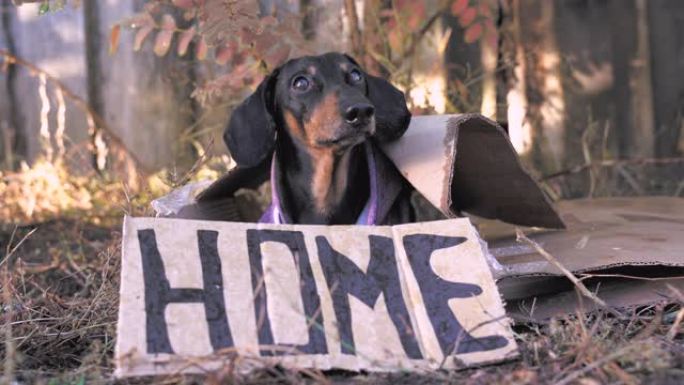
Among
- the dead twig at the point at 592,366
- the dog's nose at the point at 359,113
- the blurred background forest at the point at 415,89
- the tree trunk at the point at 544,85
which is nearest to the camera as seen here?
the dead twig at the point at 592,366

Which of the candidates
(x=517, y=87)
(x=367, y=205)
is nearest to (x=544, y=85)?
(x=517, y=87)

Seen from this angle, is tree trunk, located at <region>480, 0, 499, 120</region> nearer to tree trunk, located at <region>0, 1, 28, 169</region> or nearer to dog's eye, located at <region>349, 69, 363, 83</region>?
dog's eye, located at <region>349, 69, 363, 83</region>

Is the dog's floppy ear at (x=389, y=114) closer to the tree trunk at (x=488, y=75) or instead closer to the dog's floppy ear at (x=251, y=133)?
the dog's floppy ear at (x=251, y=133)

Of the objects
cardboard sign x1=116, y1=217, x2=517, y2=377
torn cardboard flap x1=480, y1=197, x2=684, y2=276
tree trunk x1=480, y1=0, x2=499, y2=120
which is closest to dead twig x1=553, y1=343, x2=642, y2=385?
Result: cardboard sign x1=116, y1=217, x2=517, y2=377

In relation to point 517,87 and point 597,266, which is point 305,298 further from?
point 517,87

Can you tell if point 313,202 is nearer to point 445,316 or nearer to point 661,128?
point 445,316

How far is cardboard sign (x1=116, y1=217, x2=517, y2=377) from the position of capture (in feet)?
6.47

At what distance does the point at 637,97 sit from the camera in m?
4.75

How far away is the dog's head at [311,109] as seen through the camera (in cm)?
275

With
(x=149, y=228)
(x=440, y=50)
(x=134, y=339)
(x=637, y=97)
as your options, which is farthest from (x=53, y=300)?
(x=637, y=97)

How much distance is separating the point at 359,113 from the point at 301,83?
0.35 metres

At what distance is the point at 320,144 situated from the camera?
2.79 metres

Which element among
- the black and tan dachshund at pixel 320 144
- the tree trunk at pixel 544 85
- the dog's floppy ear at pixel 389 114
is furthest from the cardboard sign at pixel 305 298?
the tree trunk at pixel 544 85

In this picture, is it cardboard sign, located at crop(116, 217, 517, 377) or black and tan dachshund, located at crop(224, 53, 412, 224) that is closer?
cardboard sign, located at crop(116, 217, 517, 377)
